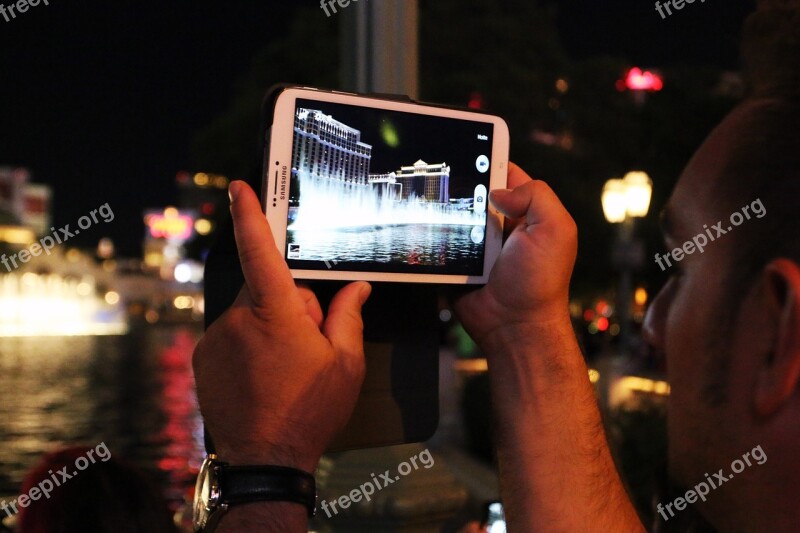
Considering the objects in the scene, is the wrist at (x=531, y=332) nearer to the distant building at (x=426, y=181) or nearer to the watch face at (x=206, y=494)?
the distant building at (x=426, y=181)

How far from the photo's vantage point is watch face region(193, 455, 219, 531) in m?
1.39

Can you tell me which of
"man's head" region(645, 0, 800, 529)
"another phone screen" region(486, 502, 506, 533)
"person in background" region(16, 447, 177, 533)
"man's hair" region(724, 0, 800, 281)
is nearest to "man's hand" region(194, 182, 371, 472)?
"man's head" region(645, 0, 800, 529)

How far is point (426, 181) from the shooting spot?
1.79 metres

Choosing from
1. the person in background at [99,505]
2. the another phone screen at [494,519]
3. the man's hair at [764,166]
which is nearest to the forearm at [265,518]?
the man's hair at [764,166]

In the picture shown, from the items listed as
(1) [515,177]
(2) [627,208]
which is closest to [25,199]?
(2) [627,208]

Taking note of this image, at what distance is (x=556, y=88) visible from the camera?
26.6 m

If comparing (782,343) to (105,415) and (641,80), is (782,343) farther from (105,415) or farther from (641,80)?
(105,415)

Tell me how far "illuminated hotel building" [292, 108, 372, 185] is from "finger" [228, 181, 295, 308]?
11.3 inches

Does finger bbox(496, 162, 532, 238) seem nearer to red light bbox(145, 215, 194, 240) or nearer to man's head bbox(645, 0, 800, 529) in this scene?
man's head bbox(645, 0, 800, 529)

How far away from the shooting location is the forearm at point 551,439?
1478 millimetres

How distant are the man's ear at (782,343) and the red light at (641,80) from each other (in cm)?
1382

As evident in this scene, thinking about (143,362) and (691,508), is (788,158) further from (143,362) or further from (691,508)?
(143,362)

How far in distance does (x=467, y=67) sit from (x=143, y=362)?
40.5ft

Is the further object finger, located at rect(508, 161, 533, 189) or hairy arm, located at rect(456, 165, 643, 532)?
finger, located at rect(508, 161, 533, 189)
